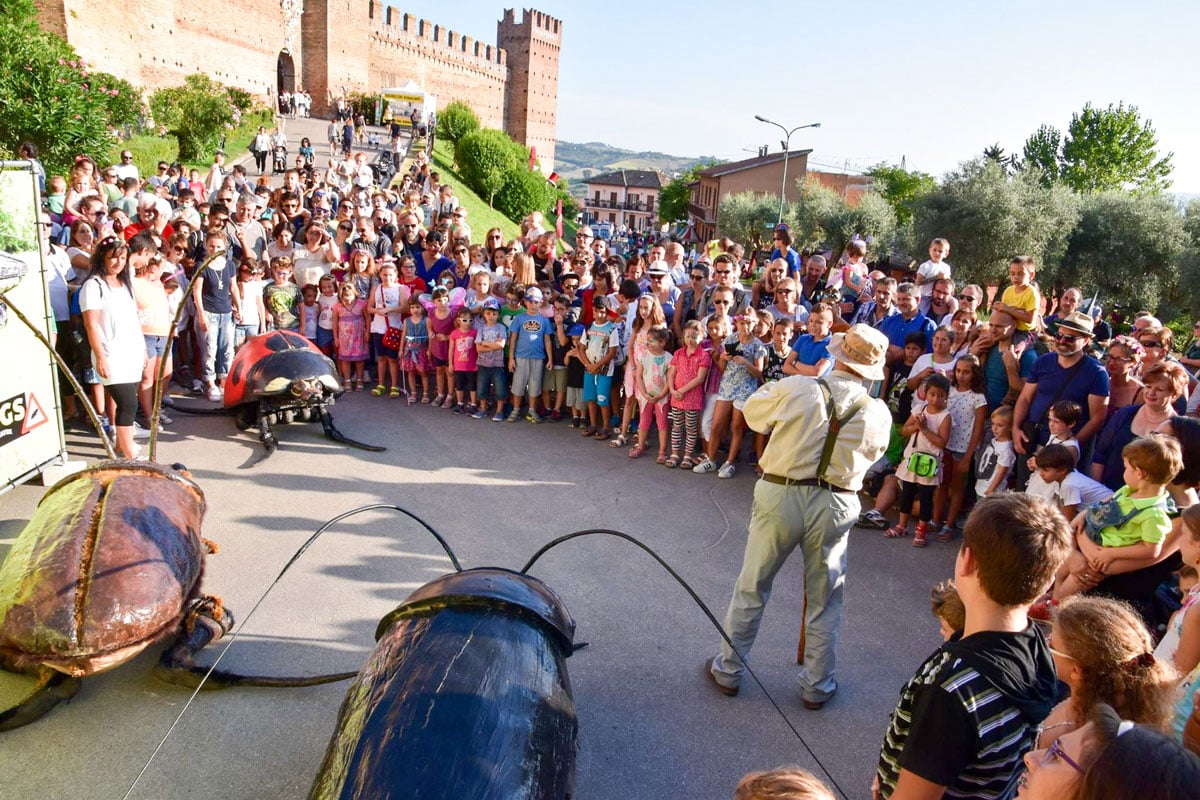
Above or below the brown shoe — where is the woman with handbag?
above

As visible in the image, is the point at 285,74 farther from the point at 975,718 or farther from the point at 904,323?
the point at 975,718

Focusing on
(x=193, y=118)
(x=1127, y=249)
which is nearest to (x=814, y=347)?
(x=1127, y=249)

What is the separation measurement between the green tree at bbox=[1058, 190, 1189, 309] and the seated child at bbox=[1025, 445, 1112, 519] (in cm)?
2098

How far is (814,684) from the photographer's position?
4.23 metres

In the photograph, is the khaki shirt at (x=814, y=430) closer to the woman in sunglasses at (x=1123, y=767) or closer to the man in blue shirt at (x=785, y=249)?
the woman in sunglasses at (x=1123, y=767)

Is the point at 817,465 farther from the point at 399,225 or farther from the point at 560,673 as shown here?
the point at 399,225

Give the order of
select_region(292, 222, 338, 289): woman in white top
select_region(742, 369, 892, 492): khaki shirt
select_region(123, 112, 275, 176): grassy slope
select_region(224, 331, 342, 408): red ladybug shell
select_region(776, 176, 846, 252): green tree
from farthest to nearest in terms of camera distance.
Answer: select_region(776, 176, 846, 252): green tree
select_region(123, 112, 275, 176): grassy slope
select_region(292, 222, 338, 289): woman in white top
select_region(224, 331, 342, 408): red ladybug shell
select_region(742, 369, 892, 492): khaki shirt

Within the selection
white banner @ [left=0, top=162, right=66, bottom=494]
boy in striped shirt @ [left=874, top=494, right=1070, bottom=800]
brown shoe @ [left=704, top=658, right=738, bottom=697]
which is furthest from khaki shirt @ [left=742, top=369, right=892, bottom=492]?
white banner @ [left=0, top=162, right=66, bottom=494]

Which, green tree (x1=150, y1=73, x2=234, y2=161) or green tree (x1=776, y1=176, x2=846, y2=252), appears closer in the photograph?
green tree (x1=150, y1=73, x2=234, y2=161)

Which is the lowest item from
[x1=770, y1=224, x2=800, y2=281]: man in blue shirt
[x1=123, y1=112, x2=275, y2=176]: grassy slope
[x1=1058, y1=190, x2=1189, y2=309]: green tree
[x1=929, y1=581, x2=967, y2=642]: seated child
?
[x1=929, y1=581, x2=967, y2=642]: seated child

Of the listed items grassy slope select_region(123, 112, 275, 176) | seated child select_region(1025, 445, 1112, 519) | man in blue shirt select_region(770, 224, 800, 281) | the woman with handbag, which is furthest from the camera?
grassy slope select_region(123, 112, 275, 176)

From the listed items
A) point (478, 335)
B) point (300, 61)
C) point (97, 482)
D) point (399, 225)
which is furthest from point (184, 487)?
point (300, 61)

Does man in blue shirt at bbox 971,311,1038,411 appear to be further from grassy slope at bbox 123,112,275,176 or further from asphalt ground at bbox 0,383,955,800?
grassy slope at bbox 123,112,275,176

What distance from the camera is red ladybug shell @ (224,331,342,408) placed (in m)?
7.57
